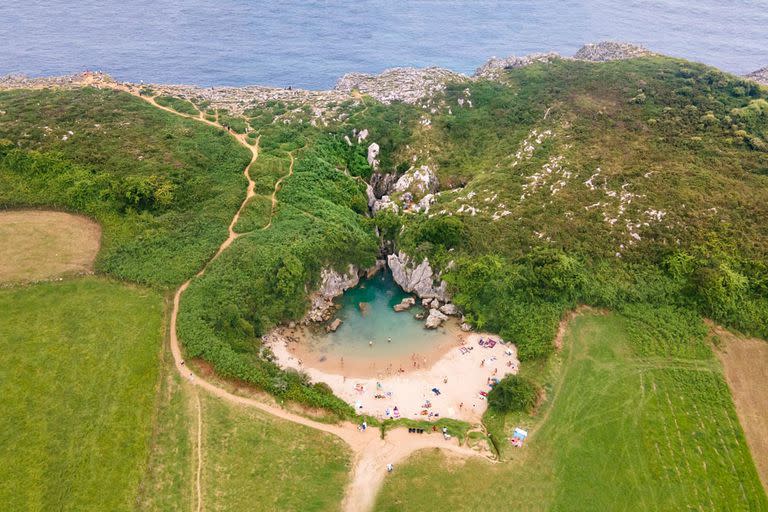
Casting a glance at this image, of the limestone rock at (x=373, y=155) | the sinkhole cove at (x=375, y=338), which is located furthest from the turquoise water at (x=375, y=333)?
the limestone rock at (x=373, y=155)

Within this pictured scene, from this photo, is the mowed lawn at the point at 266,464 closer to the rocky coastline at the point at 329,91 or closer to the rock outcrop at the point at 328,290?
the rock outcrop at the point at 328,290

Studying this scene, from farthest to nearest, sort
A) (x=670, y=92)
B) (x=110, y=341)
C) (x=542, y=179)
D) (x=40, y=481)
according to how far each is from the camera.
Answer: (x=670, y=92) → (x=542, y=179) → (x=110, y=341) → (x=40, y=481)

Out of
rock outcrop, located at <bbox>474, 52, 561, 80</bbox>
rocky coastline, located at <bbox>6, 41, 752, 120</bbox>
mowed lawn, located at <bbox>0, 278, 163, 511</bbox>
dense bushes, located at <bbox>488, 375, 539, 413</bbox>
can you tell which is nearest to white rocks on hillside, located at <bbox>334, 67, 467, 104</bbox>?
rocky coastline, located at <bbox>6, 41, 752, 120</bbox>

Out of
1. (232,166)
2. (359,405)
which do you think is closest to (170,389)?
(359,405)

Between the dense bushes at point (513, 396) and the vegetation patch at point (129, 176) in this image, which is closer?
the dense bushes at point (513, 396)

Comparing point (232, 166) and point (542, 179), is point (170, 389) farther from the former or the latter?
point (542, 179)

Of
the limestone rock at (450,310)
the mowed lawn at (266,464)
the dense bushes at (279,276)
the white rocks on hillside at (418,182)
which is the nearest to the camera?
the mowed lawn at (266,464)

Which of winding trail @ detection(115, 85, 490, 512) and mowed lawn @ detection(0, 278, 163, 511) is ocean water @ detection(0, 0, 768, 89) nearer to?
mowed lawn @ detection(0, 278, 163, 511)
